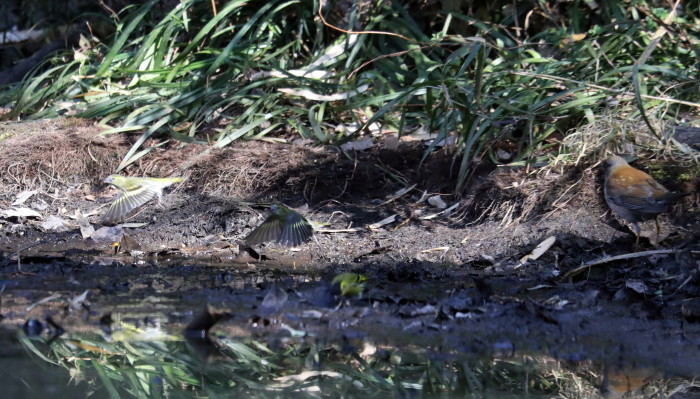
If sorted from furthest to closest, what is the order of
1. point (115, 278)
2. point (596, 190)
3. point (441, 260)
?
point (596, 190)
point (441, 260)
point (115, 278)

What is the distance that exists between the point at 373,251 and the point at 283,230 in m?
0.67

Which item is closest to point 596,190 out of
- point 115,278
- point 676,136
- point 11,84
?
point 676,136

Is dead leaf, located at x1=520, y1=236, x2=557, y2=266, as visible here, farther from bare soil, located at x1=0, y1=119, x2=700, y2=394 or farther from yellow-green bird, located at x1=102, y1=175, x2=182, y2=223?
yellow-green bird, located at x1=102, y1=175, x2=182, y2=223

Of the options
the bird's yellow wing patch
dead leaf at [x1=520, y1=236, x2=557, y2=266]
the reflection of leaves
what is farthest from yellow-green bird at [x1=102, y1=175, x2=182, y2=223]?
dead leaf at [x1=520, y1=236, x2=557, y2=266]

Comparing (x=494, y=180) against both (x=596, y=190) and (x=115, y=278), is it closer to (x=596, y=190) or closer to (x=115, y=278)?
(x=596, y=190)

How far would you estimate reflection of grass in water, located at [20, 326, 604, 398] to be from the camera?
278 centimetres

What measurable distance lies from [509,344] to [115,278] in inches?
90.5

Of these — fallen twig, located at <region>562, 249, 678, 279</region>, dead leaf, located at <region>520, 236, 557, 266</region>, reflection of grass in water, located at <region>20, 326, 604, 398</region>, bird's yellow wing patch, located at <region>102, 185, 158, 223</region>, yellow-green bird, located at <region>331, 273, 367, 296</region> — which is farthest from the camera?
bird's yellow wing patch, located at <region>102, 185, 158, 223</region>

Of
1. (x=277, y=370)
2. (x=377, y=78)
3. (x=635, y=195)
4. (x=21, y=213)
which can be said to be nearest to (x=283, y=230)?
(x=277, y=370)

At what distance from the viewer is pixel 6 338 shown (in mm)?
3270

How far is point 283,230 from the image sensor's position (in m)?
4.86

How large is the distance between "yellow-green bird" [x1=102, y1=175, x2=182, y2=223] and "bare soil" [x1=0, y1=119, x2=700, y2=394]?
0.26m

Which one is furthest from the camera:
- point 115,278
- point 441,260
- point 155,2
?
point 155,2

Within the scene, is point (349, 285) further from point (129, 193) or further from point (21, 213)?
point (21, 213)
